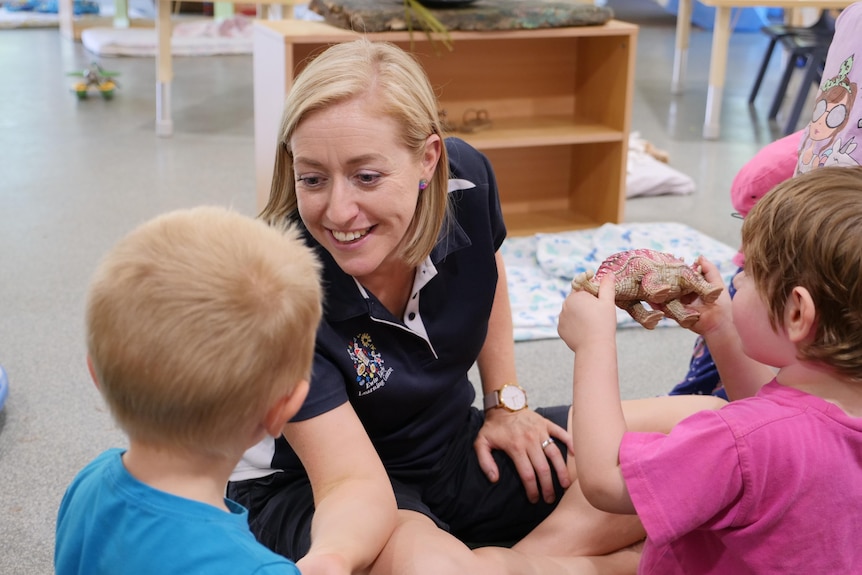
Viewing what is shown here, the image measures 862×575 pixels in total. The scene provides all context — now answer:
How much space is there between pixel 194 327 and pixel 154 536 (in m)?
0.17

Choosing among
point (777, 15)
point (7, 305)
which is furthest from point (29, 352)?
point (777, 15)

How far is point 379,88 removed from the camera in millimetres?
1194

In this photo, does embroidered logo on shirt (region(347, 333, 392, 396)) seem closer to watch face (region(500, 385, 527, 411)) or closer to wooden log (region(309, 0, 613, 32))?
watch face (region(500, 385, 527, 411))

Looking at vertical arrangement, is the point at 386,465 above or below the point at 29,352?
above

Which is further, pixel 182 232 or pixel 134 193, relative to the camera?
pixel 134 193

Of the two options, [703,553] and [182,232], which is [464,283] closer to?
[703,553]

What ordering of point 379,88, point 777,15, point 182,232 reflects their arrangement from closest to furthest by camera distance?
point 182,232 < point 379,88 < point 777,15

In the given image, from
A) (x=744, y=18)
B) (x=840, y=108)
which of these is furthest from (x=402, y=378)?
(x=744, y=18)

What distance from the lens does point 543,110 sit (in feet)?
10.7

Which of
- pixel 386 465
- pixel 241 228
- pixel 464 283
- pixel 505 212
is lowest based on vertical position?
pixel 505 212

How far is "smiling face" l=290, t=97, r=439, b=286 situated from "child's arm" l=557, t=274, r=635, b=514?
0.26 meters

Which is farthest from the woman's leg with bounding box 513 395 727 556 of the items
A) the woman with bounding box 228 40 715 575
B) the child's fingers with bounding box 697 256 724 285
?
the child's fingers with bounding box 697 256 724 285

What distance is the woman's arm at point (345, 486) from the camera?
108 cm

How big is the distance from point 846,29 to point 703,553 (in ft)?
2.71
